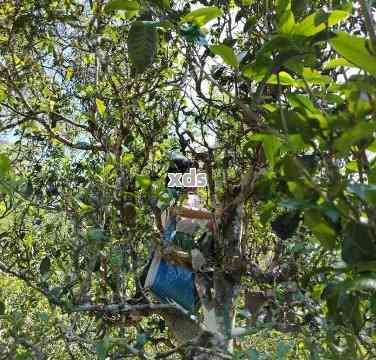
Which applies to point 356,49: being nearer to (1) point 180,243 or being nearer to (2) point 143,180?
(2) point 143,180

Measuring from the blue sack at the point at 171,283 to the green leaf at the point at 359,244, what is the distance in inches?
68.2

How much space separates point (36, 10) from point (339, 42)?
8.12 ft

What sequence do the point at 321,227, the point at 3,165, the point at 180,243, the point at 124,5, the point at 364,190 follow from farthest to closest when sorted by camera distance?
the point at 180,243 < the point at 3,165 < the point at 124,5 < the point at 321,227 < the point at 364,190

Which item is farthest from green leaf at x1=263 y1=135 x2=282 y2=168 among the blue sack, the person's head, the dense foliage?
the blue sack

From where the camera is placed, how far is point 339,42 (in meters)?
0.72

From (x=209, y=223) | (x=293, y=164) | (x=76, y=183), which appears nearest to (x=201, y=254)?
(x=209, y=223)

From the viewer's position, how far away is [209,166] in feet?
7.68

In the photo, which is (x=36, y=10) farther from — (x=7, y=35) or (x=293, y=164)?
(x=293, y=164)

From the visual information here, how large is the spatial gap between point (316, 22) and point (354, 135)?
0.71ft

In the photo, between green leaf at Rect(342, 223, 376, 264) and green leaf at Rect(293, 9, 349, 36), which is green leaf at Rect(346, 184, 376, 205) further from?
green leaf at Rect(293, 9, 349, 36)

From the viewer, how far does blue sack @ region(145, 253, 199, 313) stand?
2445 mm

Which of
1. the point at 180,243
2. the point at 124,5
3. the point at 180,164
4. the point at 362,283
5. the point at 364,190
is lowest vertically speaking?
the point at 362,283

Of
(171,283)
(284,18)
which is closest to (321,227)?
(284,18)

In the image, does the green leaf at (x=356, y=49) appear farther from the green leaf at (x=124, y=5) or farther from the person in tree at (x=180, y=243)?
the person in tree at (x=180, y=243)
